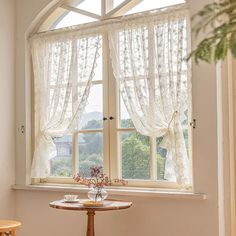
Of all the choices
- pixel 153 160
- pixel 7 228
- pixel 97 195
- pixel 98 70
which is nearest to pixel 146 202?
pixel 153 160

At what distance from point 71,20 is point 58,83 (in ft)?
2.36

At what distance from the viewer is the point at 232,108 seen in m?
3.86

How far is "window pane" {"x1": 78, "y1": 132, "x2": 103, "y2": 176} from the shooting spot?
181 inches

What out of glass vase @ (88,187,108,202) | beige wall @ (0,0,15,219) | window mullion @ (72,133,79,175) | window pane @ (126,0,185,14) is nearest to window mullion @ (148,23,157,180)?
window pane @ (126,0,185,14)

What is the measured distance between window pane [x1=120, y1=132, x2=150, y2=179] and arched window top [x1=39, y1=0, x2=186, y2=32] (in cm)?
123

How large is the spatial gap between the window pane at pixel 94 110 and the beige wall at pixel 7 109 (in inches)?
34.0

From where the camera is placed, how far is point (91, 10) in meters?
4.73

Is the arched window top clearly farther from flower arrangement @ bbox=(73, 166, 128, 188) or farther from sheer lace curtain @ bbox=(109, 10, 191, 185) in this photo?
flower arrangement @ bbox=(73, 166, 128, 188)

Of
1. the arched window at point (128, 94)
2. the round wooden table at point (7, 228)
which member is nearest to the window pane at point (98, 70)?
the arched window at point (128, 94)

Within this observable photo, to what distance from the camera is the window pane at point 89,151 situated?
15.1 feet

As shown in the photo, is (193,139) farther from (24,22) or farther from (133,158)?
(24,22)

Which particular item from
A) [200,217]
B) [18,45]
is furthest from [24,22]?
[200,217]

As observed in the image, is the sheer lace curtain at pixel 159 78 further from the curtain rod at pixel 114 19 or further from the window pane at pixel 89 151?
the window pane at pixel 89 151

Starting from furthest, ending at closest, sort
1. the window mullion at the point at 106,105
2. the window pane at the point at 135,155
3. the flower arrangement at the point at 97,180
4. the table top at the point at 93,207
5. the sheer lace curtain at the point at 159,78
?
the window mullion at the point at 106,105, the window pane at the point at 135,155, the sheer lace curtain at the point at 159,78, the flower arrangement at the point at 97,180, the table top at the point at 93,207
